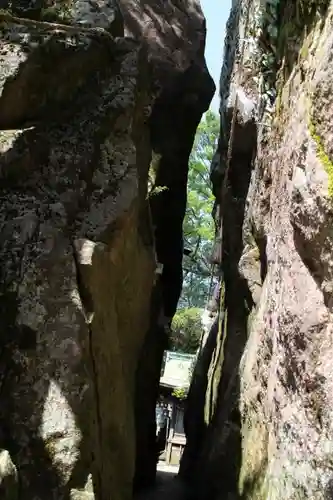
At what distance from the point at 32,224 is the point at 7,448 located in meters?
2.19

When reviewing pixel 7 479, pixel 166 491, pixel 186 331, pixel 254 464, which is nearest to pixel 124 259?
pixel 254 464

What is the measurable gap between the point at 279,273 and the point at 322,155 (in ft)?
5.67

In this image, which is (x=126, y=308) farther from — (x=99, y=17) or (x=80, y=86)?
(x=99, y=17)

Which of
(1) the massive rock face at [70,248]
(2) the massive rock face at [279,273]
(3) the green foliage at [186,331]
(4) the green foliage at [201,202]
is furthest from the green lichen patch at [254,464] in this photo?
(4) the green foliage at [201,202]

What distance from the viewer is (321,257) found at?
439 centimetres

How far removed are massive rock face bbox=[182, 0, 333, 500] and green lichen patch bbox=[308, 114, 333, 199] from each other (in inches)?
0.4

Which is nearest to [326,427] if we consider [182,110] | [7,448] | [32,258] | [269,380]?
[269,380]

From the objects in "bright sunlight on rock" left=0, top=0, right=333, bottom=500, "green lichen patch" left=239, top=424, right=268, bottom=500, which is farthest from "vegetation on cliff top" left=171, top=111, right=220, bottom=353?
"green lichen patch" left=239, top=424, right=268, bottom=500

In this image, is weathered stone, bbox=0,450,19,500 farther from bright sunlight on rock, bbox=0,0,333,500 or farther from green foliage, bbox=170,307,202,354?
green foliage, bbox=170,307,202,354

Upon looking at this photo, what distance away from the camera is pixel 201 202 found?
77.9 ft

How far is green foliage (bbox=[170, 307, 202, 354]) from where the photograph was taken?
22.5 metres

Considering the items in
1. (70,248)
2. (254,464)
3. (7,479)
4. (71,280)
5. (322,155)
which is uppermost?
(322,155)

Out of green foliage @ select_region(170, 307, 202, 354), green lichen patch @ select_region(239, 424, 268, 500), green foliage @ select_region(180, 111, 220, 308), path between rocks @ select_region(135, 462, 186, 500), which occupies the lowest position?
path between rocks @ select_region(135, 462, 186, 500)

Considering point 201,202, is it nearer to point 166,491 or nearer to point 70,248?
point 166,491
